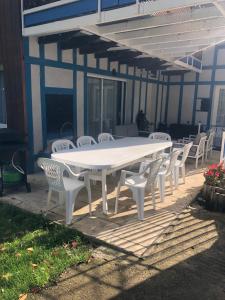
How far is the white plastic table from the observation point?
3529 mm

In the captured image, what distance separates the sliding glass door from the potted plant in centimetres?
422

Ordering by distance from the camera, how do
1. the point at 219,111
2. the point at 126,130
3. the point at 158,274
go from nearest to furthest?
the point at 158,274 → the point at 126,130 → the point at 219,111

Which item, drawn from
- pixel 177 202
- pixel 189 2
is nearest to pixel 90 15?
pixel 189 2

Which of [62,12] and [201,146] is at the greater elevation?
[62,12]

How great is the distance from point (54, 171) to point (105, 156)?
86 centimetres

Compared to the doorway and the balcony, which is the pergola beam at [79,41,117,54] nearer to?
the balcony

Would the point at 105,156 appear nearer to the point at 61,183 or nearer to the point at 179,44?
the point at 61,183

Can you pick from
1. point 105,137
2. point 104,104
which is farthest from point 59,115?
point 104,104

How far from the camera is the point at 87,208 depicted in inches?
156

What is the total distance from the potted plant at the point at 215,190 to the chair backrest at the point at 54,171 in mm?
2241

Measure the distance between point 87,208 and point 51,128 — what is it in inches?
115

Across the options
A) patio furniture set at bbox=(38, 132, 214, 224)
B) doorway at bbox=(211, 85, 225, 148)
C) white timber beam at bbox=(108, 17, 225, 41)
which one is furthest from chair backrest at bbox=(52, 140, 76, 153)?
doorway at bbox=(211, 85, 225, 148)

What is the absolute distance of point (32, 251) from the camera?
9.25ft

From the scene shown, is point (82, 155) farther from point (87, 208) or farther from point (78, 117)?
point (78, 117)
